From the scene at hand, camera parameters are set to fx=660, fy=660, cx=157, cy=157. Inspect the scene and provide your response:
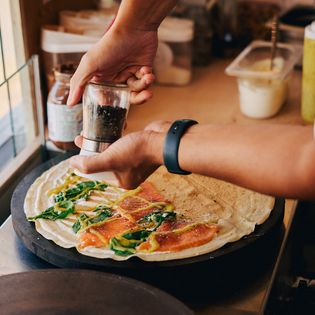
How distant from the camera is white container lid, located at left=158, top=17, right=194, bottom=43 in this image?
90.7 inches

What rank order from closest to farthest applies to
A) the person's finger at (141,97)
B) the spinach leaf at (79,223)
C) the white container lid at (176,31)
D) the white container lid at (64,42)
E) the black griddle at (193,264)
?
the black griddle at (193,264)
the spinach leaf at (79,223)
the person's finger at (141,97)
the white container lid at (64,42)
the white container lid at (176,31)

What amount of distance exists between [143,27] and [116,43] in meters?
0.09

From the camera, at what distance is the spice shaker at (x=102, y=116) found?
4.46ft

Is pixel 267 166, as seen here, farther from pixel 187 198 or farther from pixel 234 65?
pixel 234 65

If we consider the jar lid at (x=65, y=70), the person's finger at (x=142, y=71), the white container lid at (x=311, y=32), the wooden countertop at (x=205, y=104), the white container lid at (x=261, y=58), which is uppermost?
the person's finger at (x=142, y=71)

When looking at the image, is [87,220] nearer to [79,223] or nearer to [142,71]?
[79,223]

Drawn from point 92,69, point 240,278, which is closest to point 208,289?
point 240,278

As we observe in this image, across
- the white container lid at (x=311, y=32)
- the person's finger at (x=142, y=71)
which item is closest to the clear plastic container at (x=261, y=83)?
the white container lid at (x=311, y=32)

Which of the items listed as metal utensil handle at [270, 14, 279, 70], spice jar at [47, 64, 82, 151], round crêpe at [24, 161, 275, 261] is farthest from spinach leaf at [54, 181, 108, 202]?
metal utensil handle at [270, 14, 279, 70]

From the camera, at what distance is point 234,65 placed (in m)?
2.14

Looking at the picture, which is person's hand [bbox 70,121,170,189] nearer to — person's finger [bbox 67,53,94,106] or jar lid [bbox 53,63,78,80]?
person's finger [bbox 67,53,94,106]

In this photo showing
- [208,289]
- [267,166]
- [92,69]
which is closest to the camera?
[267,166]

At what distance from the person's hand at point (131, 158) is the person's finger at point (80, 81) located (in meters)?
0.20

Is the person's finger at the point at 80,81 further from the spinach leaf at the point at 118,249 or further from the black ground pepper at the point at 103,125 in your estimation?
the spinach leaf at the point at 118,249
